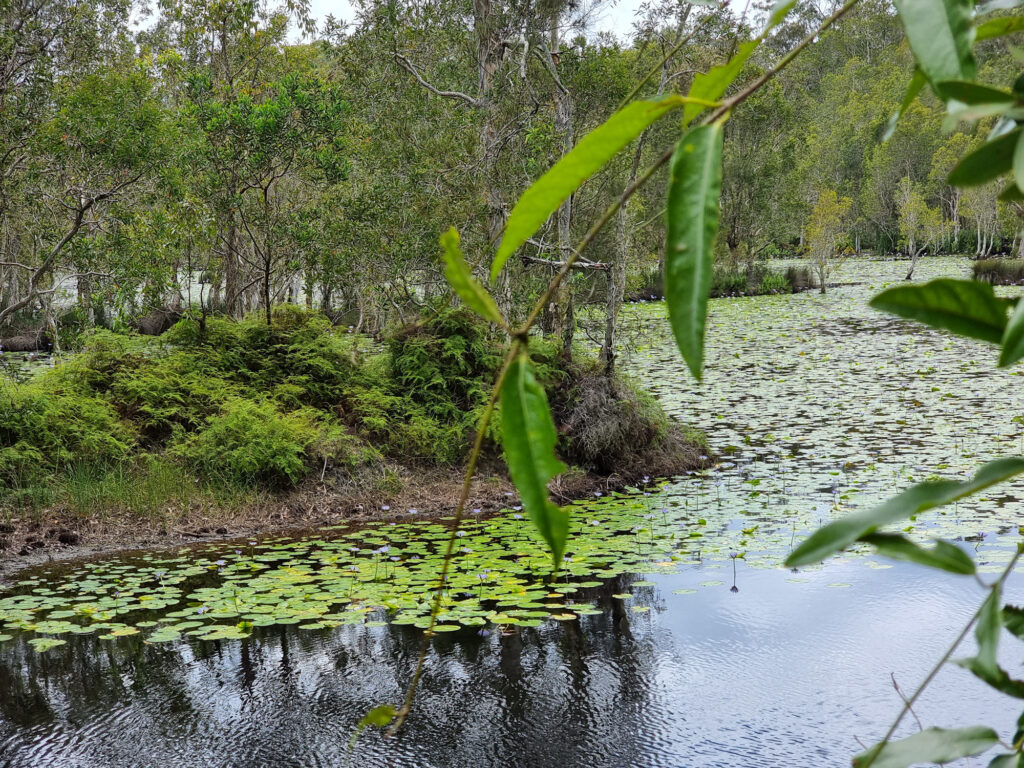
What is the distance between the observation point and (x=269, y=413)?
7227 mm

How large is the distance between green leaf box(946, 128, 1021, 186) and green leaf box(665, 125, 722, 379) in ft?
0.37

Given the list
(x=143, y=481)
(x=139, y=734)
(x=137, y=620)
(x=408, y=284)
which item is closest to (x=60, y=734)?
(x=139, y=734)

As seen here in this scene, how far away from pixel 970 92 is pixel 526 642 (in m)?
4.28

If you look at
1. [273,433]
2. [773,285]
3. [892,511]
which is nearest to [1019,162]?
[892,511]

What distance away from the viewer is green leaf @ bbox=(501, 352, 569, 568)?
33 cm

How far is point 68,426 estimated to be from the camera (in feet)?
22.4

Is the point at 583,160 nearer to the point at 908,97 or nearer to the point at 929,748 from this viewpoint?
the point at 908,97

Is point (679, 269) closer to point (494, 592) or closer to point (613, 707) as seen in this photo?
point (613, 707)

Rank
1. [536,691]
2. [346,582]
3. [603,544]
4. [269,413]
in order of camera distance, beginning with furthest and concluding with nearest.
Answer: [269,413] < [603,544] < [346,582] < [536,691]

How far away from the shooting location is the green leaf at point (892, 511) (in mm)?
347

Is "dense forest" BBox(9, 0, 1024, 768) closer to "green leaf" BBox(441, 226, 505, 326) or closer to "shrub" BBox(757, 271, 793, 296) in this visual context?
"green leaf" BBox(441, 226, 505, 326)

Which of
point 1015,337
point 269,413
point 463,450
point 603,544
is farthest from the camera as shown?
point 463,450

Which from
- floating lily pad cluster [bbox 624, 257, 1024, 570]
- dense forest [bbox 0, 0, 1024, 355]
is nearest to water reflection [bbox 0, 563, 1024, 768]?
floating lily pad cluster [bbox 624, 257, 1024, 570]

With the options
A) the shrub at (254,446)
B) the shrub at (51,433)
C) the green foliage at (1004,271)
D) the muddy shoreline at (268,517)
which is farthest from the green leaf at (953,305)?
the green foliage at (1004,271)
